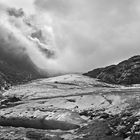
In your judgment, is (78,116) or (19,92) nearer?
(78,116)

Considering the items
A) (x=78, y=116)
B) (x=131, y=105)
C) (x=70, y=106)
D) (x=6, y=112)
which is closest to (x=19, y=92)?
(x=6, y=112)

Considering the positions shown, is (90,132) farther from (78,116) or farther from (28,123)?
(28,123)

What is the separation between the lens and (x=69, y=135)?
74.8 meters

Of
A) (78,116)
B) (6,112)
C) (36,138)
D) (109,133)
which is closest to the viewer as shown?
(109,133)

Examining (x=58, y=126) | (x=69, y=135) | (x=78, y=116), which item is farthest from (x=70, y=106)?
(x=69, y=135)

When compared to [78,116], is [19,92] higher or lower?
higher

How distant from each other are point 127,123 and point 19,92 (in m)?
Answer: 117

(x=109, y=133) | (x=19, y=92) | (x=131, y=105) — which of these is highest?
(x=19, y=92)

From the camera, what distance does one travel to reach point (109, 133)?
69.1 meters

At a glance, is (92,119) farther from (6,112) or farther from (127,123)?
(6,112)

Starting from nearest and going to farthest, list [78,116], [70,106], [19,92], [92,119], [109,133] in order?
[109,133] < [92,119] < [78,116] < [70,106] < [19,92]

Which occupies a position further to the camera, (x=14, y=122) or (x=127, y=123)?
(x=14, y=122)

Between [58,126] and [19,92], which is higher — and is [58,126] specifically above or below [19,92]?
below

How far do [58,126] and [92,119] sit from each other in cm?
1021
